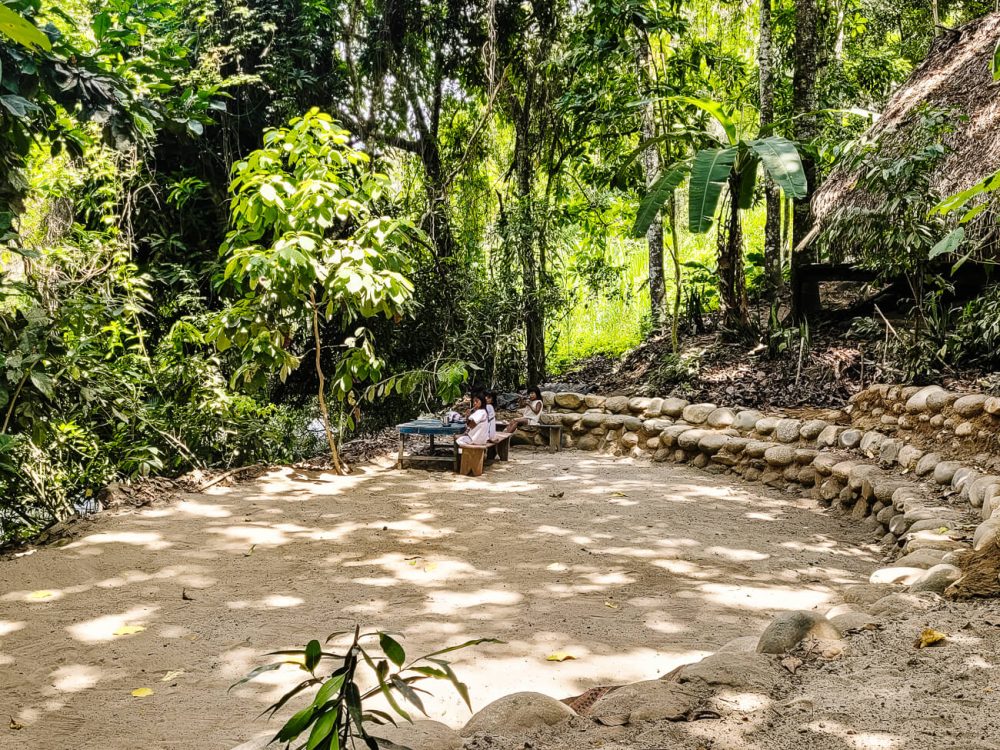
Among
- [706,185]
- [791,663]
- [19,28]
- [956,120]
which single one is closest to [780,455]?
[706,185]

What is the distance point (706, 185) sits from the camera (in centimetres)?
537

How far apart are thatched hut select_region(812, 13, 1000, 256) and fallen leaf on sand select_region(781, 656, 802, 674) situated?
4.75 m

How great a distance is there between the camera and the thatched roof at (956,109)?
6.33 m

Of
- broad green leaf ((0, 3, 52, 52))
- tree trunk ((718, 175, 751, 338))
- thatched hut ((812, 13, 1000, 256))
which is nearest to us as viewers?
broad green leaf ((0, 3, 52, 52))

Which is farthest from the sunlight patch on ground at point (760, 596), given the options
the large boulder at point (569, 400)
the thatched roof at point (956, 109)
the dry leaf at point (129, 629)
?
the large boulder at point (569, 400)

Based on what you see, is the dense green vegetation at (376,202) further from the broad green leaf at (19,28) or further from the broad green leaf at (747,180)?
the broad green leaf at (19,28)

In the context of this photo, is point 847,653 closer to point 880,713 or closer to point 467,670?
point 880,713

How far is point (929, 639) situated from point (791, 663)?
451 millimetres

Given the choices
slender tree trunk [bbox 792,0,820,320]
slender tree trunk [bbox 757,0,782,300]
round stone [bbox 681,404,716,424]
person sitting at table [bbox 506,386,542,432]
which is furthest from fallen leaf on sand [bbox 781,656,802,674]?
slender tree trunk [bbox 757,0,782,300]

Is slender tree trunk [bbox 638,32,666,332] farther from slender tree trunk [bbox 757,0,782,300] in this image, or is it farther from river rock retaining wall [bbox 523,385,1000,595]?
river rock retaining wall [bbox 523,385,1000,595]

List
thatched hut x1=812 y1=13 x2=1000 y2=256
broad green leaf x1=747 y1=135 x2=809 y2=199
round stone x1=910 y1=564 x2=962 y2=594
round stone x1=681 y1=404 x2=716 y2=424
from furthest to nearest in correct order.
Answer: round stone x1=681 y1=404 x2=716 y2=424, thatched hut x1=812 y1=13 x2=1000 y2=256, broad green leaf x1=747 y1=135 x2=809 y2=199, round stone x1=910 y1=564 x2=962 y2=594

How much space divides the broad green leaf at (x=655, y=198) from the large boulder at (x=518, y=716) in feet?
13.0

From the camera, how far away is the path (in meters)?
2.90

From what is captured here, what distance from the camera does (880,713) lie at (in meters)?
1.98
